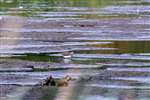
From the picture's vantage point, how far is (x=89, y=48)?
49.6 ft

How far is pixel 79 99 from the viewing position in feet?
24.6

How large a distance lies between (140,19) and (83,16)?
312 cm

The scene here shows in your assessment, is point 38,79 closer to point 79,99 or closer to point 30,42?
point 79,99

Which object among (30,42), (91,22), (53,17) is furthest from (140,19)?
(30,42)

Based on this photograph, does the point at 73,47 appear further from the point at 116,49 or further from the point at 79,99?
the point at 79,99

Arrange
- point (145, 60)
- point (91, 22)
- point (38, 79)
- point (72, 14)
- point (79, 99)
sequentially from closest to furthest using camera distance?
point (79, 99) → point (38, 79) → point (145, 60) → point (91, 22) → point (72, 14)

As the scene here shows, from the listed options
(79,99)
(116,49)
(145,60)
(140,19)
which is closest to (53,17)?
(140,19)

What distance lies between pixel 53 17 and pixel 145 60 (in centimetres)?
1217

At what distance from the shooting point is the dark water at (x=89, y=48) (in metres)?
9.18

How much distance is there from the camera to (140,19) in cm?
2312

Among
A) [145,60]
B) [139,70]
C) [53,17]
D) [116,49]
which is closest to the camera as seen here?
[139,70]

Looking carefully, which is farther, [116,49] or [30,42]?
[30,42]

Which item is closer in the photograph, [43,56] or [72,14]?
[43,56]

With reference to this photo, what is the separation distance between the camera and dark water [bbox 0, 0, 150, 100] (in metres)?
9.18
